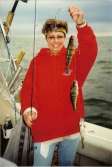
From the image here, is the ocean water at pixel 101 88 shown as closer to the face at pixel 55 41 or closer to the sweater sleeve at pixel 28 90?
the face at pixel 55 41

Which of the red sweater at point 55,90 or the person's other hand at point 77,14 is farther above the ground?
the person's other hand at point 77,14

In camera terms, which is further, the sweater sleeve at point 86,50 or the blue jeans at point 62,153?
the blue jeans at point 62,153

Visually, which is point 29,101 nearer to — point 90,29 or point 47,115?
point 47,115

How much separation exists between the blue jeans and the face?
60 centimetres

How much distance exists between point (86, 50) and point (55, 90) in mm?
327

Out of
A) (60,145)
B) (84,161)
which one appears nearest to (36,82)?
(60,145)

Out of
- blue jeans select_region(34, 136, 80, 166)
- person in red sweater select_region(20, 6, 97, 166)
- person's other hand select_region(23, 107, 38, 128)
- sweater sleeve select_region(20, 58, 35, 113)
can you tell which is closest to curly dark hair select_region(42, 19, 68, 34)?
person in red sweater select_region(20, 6, 97, 166)

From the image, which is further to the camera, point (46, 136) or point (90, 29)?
point (46, 136)

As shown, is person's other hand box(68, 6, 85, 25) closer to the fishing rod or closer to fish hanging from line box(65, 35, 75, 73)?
fish hanging from line box(65, 35, 75, 73)

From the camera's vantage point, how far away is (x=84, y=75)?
2.22 m

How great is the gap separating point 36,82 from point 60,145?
0.44 meters

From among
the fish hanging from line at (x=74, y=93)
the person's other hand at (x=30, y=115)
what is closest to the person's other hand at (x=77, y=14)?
the fish hanging from line at (x=74, y=93)

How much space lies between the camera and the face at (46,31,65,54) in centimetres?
224

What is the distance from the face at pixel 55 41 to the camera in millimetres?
2236
